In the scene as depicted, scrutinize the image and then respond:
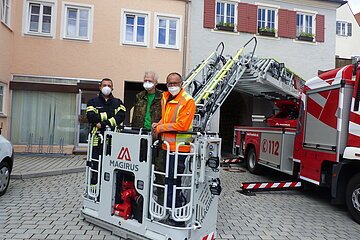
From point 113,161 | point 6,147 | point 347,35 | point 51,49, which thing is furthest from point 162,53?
point 347,35

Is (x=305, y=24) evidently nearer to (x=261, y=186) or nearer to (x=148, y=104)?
(x=261, y=186)

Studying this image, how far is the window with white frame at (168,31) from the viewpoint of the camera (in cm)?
1434

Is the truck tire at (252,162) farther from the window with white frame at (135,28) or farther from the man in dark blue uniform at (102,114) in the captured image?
the man in dark blue uniform at (102,114)

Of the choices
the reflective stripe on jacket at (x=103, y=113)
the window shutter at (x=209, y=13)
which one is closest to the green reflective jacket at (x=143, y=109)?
the reflective stripe on jacket at (x=103, y=113)

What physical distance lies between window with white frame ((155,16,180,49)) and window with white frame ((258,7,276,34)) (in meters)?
4.12

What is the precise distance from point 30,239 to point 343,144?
19.0 feet

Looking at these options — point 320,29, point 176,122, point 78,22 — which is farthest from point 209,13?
point 176,122

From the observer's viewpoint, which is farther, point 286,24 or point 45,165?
point 286,24

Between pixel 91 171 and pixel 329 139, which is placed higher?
pixel 329 139

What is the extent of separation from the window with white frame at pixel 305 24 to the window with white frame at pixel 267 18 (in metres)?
1.30

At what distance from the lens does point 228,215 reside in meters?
6.20

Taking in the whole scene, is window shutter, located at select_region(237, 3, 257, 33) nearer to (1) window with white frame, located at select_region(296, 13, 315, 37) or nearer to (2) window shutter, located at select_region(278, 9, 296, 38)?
(2) window shutter, located at select_region(278, 9, 296, 38)

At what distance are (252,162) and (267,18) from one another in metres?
7.87

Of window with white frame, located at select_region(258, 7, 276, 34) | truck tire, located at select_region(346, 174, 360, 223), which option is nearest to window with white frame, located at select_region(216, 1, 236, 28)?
window with white frame, located at select_region(258, 7, 276, 34)
